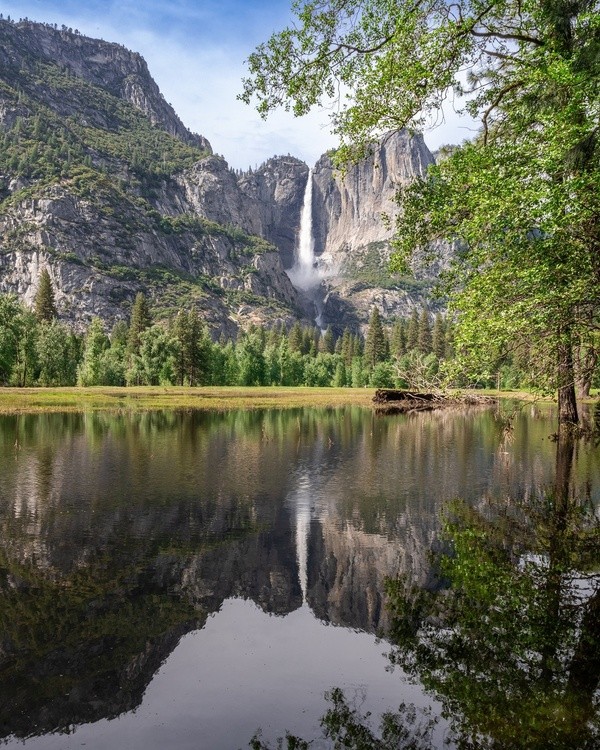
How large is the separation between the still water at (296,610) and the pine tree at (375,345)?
134657 mm

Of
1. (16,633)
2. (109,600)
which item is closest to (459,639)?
(109,600)

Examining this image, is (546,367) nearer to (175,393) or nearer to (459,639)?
(459,639)

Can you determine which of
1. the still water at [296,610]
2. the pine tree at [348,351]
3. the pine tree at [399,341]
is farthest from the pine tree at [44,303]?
the still water at [296,610]

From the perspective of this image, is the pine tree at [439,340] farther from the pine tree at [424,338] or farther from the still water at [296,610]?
the still water at [296,610]

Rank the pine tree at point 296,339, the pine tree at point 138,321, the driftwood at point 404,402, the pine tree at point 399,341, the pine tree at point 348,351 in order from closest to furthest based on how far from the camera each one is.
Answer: the driftwood at point 404,402
the pine tree at point 138,321
the pine tree at point 399,341
the pine tree at point 348,351
the pine tree at point 296,339

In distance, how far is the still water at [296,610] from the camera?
770 cm

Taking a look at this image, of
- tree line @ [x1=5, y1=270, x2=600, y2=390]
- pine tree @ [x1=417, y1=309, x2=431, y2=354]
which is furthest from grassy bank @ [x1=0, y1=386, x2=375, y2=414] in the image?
pine tree @ [x1=417, y1=309, x2=431, y2=354]

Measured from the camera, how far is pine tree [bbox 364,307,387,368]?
158875 millimetres

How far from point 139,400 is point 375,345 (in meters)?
90.3

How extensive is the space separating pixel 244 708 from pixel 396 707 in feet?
6.93

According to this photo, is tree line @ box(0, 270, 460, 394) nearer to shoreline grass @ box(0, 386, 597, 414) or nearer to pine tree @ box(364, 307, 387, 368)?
pine tree @ box(364, 307, 387, 368)

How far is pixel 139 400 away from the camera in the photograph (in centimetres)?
8175

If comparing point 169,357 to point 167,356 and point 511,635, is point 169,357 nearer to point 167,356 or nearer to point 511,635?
point 167,356

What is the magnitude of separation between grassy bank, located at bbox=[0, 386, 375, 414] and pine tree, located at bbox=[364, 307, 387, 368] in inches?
2148
